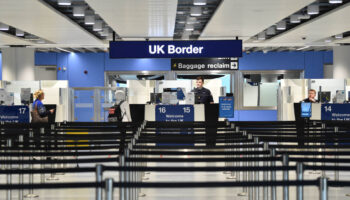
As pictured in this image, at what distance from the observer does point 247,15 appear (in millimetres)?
10352

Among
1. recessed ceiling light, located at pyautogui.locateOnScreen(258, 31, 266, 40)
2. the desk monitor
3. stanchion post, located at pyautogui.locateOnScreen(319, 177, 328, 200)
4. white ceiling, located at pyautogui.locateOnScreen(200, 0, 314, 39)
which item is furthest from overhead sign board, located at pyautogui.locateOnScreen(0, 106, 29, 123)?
stanchion post, located at pyautogui.locateOnScreen(319, 177, 328, 200)

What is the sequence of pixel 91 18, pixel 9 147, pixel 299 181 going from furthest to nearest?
pixel 91 18
pixel 9 147
pixel 299 181

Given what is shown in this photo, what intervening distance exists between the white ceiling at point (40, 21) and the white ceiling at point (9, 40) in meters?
1.03

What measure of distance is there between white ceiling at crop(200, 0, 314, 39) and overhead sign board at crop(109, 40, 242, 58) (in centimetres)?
44

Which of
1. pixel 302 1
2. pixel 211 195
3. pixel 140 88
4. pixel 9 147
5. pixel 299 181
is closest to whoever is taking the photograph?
pixel 299 181

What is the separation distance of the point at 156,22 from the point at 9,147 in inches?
256

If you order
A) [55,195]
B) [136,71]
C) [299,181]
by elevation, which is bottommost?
[55,195]

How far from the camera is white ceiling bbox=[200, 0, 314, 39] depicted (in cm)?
905

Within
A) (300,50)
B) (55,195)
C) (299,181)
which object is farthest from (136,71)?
(299,181)

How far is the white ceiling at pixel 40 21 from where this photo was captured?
9172mm

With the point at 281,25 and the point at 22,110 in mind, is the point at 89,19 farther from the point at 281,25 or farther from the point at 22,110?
the point at 281,25

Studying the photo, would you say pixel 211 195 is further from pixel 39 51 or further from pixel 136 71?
pixel 39 51

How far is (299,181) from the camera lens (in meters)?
3.12

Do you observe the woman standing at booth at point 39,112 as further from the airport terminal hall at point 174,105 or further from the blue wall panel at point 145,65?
the blue wall panel at point 145,65
